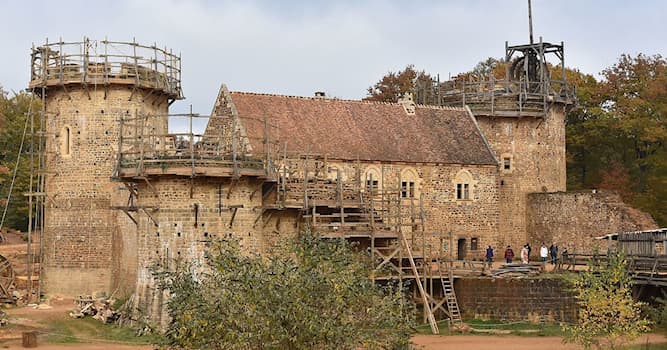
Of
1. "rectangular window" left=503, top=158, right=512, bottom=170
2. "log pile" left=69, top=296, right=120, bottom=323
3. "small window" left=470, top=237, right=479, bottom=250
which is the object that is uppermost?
"rectangular window" left=503, top=158, right=512, bottom=170

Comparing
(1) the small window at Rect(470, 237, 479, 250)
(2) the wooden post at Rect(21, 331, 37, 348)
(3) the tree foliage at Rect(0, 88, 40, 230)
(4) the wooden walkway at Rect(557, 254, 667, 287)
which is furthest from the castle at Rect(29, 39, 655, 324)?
(3) the tree foliage at Rect(0, 88, 40, 230)

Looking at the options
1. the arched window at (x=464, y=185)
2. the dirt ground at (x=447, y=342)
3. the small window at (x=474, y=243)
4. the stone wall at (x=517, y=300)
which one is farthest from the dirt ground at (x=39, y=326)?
the small window at (x=474, y=243)

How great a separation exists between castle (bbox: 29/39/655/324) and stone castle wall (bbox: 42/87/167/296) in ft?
0.19

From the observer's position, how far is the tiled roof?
43.8 metres

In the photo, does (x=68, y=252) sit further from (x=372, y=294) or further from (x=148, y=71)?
(x=372, y=294)

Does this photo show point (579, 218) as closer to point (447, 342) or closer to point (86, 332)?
point (447, 342)

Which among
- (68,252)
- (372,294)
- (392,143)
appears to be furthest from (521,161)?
(372,294)

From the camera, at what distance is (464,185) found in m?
47.5

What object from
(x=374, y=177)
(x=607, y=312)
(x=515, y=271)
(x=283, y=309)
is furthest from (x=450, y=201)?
(x=283, y=309)

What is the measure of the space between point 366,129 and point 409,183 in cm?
308

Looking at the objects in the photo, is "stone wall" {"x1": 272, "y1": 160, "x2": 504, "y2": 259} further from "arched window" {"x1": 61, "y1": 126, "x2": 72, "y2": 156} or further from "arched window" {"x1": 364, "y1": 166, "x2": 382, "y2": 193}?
"arched window" {"x1": 61, "y1": 126, "x2": 72, "y2": 156}

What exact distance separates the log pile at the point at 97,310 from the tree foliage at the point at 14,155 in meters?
15.0

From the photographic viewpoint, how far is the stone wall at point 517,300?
37.0 meters

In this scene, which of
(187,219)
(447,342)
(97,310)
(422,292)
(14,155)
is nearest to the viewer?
(187,219)
